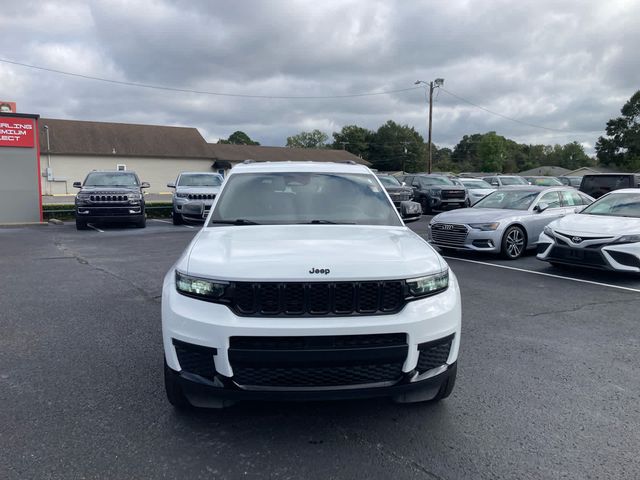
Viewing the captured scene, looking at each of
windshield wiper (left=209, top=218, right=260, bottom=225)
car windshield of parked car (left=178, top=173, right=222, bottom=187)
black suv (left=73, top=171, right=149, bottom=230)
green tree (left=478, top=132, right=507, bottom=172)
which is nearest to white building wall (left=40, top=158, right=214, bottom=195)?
car windshield of parked car (left=178, top=173, right=222, bottom=187)

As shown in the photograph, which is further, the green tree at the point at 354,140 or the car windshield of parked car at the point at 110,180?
the green tree at the point at 354,140

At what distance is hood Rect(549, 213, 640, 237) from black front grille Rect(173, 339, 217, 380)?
7.38 meters

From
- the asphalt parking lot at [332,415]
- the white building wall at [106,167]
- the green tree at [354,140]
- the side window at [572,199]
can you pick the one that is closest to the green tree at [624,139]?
the green tree at [354,140]

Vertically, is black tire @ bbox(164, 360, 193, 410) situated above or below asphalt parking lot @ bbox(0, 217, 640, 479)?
above

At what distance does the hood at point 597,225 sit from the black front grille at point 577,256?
0.29 metres

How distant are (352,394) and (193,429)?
113 centimetres

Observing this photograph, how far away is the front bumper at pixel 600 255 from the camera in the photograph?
791 cm

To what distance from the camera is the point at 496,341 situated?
5.09 metres

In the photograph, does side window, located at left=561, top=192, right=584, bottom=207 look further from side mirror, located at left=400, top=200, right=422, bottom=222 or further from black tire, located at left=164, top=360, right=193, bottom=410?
black tire, located at left=164, top=360, right=193, bottom=410

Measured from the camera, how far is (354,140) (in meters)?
110

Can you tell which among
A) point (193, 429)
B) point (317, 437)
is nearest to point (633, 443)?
point (317, 437)

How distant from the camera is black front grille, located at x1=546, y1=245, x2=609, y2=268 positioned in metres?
8.12

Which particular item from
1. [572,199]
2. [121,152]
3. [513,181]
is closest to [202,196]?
[572,199]

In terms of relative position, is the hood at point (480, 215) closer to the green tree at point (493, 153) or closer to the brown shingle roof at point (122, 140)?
the brown shingle roof at point (122, 140)
